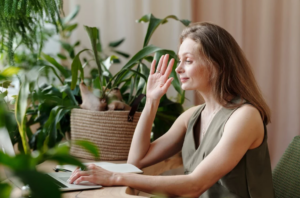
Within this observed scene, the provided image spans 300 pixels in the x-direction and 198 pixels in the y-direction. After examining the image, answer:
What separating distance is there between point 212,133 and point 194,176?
0.70ft

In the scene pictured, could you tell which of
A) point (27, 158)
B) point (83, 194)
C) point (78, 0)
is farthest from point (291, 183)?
point (78, 0)

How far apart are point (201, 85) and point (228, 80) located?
10 centimetres

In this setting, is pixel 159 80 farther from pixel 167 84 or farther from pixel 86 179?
pixel 86 179

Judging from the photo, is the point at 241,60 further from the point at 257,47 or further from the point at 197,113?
the point at 257,47

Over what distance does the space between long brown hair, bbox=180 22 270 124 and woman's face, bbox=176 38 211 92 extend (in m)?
0.02

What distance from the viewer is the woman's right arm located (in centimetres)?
143

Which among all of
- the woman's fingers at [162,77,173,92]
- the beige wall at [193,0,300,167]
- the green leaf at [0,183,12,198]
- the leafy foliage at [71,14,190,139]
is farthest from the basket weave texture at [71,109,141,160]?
the green leaf at [0,183,12,198]

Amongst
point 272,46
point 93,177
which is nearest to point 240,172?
point 93,177

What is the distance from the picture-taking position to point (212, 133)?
1.29 metres

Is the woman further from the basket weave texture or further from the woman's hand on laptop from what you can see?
the basket weave texture

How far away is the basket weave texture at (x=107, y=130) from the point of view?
156 centimetres

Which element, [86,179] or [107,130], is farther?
[107,130]

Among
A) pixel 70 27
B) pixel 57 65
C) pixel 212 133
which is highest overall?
pixel 70 27

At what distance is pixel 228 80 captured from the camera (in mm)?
1307
